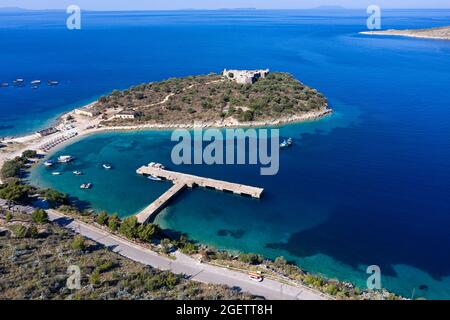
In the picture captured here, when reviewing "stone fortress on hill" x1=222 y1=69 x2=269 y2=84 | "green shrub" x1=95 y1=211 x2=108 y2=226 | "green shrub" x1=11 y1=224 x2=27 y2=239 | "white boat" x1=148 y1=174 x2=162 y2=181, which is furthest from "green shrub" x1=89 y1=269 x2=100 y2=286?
"stone fortress on hill" x1=222 y1=69 x2=269 y2=84

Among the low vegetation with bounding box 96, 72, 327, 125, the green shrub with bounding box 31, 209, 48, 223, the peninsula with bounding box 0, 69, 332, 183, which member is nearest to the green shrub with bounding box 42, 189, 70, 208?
the green shrub with bounding box 31, 209, 48, 223

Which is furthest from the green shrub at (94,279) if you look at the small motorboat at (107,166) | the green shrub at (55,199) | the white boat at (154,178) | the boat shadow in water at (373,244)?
the small motorboat at (107,166)

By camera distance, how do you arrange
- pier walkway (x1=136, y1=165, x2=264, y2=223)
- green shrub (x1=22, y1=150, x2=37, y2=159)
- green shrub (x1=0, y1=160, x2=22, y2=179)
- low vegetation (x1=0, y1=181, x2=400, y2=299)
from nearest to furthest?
low vegetation (x1=0, y1=181, x2=400, y2=299) → pier walkway (x1=136, y1=165, x2=264, y2=223) → green shrub (x1=0, y1=160, x2=22, y2=179) → green shrub (x1=22, y1=150, x2=37, y2=159)

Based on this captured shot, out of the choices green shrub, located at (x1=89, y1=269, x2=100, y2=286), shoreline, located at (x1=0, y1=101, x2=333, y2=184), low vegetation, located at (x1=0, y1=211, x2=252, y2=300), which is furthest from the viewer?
shoreline, located at (x1=0, y1=101, x2=333, y2=184)

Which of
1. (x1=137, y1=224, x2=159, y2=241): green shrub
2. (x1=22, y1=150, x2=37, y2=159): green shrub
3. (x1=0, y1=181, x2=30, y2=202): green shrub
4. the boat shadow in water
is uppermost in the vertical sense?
(x1=22, y1=150, x2=37, y2=159): green shrub

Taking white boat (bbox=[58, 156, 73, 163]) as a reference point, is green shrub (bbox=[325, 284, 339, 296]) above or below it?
below

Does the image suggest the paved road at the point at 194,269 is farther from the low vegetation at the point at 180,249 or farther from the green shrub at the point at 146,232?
the green shrub at the point at 146,232

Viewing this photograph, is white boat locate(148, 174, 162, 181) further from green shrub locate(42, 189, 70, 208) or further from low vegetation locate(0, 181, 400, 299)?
green shrub locate(42, 189, 70, 208)

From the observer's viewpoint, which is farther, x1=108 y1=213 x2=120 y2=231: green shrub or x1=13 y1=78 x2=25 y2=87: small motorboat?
x1=13 y1=78 x2=25 y2=87: small motorboat
